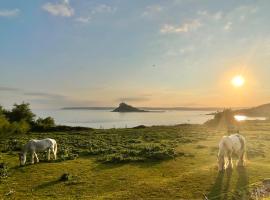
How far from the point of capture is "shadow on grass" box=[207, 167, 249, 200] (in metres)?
15.7

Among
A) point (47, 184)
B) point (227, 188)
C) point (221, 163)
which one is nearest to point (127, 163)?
point (47, 184)

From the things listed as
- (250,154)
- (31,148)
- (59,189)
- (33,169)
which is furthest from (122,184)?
(250,154)

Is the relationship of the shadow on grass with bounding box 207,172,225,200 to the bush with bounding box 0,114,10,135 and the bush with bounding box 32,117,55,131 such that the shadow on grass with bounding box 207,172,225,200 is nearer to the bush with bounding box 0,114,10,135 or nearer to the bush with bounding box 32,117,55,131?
the bush with bounding box 0,114,10,135

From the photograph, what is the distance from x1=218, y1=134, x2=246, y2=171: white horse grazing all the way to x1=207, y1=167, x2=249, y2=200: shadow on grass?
0.89 m

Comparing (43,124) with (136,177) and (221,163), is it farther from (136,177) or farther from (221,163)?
(221,163)

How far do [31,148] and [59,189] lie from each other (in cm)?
985

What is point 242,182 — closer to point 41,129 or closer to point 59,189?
point 59,189

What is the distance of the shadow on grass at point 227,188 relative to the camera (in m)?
15.7

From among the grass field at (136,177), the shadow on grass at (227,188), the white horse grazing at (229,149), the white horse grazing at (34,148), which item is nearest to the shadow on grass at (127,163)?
the grass field at (136,177)

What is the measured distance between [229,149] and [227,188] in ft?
14.0

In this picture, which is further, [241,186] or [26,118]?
[26,118]

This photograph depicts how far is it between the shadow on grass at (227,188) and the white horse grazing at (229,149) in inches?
35.1

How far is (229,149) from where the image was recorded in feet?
67.7

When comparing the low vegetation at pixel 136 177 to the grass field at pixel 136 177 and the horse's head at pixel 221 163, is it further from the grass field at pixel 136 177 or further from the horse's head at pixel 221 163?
the horse's head at pixel 221 163
